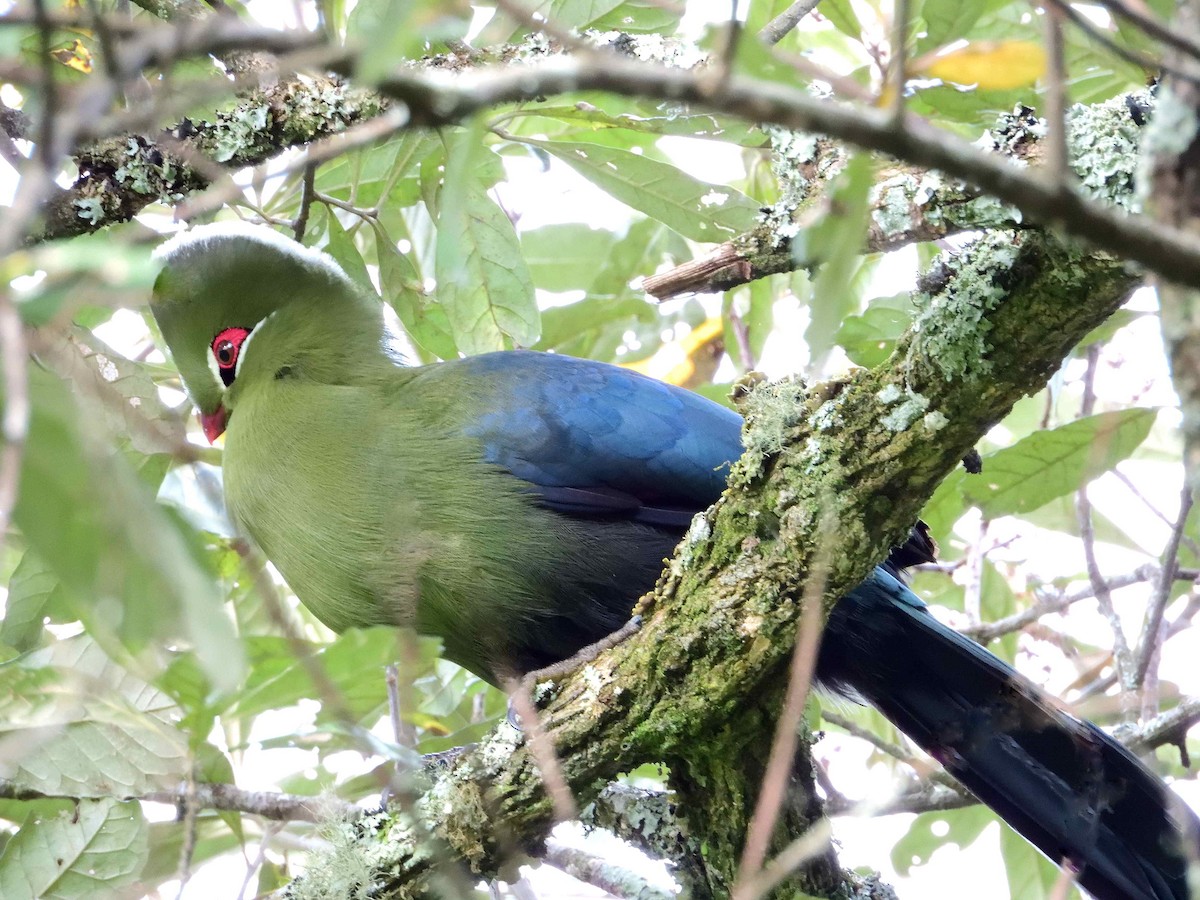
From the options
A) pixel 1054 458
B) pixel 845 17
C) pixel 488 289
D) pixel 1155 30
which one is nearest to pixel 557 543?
pixel 488 289

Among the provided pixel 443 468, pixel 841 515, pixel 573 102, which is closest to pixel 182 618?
pixel 841 515

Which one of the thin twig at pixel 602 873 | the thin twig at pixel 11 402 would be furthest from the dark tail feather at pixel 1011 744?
the thin twig at pixel 11 402

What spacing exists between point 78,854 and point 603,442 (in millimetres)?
1512

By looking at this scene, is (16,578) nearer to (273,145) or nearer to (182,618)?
(273,145)

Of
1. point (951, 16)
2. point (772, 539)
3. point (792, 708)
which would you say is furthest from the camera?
point (951, 16)

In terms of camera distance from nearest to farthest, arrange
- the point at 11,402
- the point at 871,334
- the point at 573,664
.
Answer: the point at 11,402 < the point at 573,664 < the point at 871,334

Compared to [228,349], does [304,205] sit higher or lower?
higher

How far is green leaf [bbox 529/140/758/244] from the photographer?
2951 mm

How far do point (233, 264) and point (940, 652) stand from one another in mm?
1925

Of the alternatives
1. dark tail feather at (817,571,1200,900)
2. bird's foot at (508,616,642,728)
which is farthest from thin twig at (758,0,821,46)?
bird's foot at (508,616,642,728)

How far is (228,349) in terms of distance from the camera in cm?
310

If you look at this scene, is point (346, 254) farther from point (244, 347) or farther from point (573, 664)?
point (573, 664)

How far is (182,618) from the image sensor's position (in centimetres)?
90

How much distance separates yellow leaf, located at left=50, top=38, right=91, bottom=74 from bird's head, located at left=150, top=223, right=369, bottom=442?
0.46m
